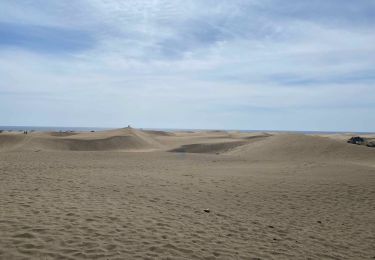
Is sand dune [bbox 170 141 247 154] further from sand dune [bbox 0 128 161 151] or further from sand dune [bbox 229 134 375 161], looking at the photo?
sand dune [bbox 229 134 375 161]

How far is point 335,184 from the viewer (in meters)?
14.0

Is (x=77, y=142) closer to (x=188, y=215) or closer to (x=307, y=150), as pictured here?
(x=307, y=150)

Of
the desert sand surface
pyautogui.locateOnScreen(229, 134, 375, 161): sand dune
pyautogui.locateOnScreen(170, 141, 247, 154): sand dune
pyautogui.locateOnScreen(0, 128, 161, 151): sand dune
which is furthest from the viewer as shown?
pyautogui.locateOnScreen(170, 141, 247, 154): sand dune

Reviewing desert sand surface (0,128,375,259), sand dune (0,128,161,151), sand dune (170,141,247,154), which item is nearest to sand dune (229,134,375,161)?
sand dune (170,141,247,154)

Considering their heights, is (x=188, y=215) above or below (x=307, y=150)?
below

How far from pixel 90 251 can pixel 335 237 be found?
531 centimetres

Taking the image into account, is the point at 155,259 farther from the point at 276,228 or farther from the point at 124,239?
the point at 276,228

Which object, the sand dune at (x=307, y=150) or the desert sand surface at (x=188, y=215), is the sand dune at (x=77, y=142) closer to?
the sand dune at (x=307, y=150)

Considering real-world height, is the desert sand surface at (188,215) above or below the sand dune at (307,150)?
below

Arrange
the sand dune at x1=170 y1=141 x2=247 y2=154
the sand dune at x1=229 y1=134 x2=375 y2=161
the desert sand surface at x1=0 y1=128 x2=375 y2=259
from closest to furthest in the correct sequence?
the desert sand surface at x1=0 y1=128 x2=375 y2=259, the sand dune at x1=229 y1=134 x2=375 y2=161, the sand dune at x1=170 y1=141 x2=247 y2=154

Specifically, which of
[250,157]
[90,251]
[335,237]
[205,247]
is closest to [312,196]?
[335,237]

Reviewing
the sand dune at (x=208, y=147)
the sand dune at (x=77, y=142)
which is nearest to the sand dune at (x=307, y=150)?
the sand dune at (x=208, y=147)

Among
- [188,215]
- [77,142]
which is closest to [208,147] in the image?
[77,142]

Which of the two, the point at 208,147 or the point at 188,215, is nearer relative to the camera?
the point at 188,215
